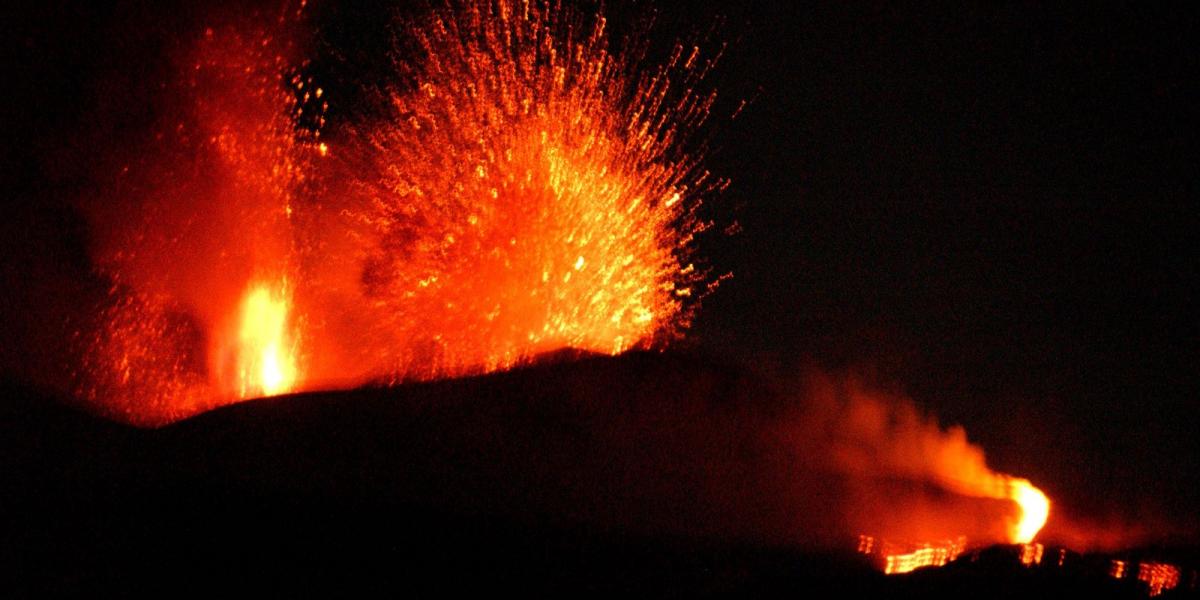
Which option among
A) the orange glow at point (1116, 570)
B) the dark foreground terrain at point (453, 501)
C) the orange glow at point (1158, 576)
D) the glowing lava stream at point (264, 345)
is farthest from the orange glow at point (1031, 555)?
the glowing lava stream at point (264, 345)

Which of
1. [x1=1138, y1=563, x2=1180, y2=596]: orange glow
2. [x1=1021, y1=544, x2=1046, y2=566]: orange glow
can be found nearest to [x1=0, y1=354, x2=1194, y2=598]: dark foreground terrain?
[x1=1021, y1=544, x2=1046, y2=566]: orange glow

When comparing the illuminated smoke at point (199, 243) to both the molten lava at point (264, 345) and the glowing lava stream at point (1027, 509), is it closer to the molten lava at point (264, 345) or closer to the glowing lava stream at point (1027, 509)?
the molten lava at point (264, 345)

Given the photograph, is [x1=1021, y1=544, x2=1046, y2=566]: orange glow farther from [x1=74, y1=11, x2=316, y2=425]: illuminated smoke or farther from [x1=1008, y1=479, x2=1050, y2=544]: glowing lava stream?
[x1=74, y1=11, x2=316, y2=425]: illuminated smoke

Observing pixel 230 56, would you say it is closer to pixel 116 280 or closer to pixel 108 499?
pixel 116 280

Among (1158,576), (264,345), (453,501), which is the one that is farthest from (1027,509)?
(264,345)

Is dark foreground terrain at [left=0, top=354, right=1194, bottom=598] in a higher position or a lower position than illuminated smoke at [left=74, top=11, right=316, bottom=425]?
lower

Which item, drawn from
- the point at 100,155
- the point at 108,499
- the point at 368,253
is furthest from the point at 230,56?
the point at 108,499

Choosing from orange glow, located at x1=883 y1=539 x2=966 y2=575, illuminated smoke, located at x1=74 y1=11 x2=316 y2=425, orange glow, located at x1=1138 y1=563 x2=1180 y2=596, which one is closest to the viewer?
orange glow, located at x1=1138 y1=563 x2=1180 y2=596
